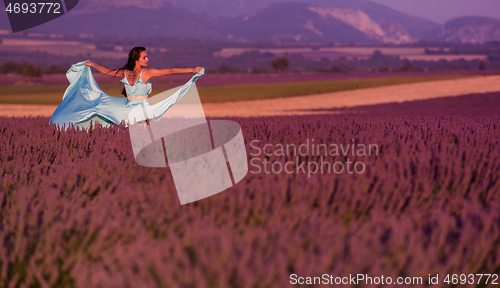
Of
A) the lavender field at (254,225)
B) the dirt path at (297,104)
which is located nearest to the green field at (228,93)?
the dirt path at (297,104)

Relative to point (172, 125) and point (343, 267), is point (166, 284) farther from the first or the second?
point (172, 125)

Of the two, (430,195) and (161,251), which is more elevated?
(161,251)

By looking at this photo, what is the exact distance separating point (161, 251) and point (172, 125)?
4335 mm

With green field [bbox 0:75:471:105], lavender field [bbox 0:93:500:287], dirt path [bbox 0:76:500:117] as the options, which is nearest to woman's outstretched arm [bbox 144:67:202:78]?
lavender field [bbox 0:93:500:287]

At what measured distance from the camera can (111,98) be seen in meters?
7.23

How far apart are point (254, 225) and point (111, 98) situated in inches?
224

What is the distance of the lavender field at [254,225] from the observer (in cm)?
158

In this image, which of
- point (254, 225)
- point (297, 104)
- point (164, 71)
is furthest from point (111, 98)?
point (297, 104)

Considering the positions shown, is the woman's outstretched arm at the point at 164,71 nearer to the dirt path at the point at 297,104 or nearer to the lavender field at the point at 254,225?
the lavender field at the point at 254,225

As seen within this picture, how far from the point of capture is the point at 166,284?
153 cm

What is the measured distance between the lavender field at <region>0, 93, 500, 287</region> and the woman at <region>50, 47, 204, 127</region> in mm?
3353

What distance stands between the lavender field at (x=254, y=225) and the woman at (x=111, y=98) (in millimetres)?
3353

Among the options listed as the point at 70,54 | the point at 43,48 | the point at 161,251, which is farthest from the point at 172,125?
the point at 43,48

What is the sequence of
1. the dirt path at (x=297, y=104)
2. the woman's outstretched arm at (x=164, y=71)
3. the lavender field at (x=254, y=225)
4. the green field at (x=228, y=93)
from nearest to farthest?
the lavender field at (x=254, y=225), the woman's outstretched arm at (x=164, y=71), the dirt path at (x=297, y=104), the green field at (x=228, y=93)
